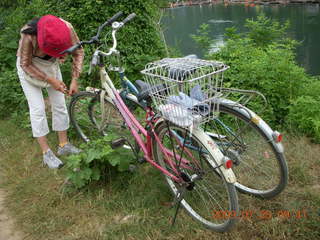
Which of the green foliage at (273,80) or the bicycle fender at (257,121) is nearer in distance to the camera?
the bicycle fender at (257,121)

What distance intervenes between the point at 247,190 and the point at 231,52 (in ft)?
9.88

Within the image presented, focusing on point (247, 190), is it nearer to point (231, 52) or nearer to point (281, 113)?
point (281, 113)

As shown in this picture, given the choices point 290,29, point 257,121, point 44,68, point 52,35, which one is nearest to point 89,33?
point 44,68

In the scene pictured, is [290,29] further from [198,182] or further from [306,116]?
[198,182]

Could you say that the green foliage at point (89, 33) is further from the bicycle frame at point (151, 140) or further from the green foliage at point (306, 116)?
the green foliage at point (306, 116)

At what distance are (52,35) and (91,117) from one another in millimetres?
1204

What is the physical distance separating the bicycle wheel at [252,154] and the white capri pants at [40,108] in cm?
164

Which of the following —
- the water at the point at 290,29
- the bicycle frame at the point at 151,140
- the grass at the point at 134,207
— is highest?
the bicycle frame at the point at 151,140

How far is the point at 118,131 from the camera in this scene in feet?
11.0

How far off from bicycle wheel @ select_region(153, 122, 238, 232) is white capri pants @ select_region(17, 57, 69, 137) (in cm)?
129

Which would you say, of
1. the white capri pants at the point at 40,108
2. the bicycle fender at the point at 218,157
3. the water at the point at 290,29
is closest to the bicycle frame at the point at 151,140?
the bicycle fender at the point at 218,157

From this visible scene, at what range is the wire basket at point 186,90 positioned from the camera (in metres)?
2.02

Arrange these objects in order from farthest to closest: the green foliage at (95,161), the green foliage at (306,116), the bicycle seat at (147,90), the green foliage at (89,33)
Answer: the green foliage at (89,33) → the green foliage at (306,116) → the green foliage at (95,161) → the bicycle seat at (147,90)

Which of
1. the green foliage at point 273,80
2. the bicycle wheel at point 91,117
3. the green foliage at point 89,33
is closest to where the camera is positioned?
the bicycle wheel at point 91,117
